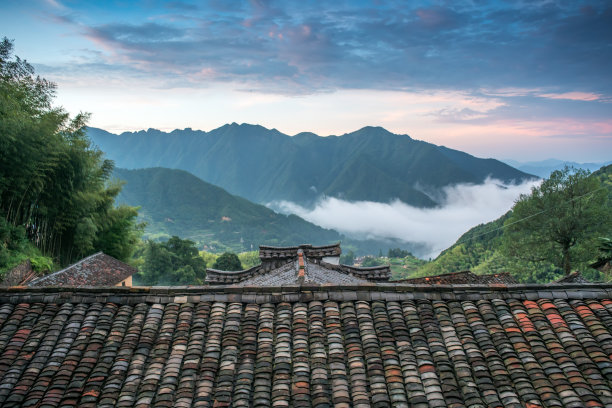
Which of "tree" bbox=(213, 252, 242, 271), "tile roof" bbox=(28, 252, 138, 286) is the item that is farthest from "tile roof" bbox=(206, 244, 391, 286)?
"tree" bbox=(213, 252, 242, 271)

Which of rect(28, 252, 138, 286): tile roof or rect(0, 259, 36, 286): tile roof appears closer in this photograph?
rect(0, 259, 36, 286): tile roof

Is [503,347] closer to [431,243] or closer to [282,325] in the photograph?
[282,325]

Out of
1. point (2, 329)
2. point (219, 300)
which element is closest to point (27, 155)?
point (2, 329)

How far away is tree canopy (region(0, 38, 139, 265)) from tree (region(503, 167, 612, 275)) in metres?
23.7

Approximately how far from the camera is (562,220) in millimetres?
24422

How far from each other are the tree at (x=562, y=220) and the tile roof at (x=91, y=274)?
2244cm

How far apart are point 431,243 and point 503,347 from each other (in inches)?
7870

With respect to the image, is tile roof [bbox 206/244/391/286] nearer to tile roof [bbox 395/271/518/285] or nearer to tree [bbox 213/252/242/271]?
tile roof [bbox 395/271/518/285]

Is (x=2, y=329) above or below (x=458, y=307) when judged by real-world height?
below

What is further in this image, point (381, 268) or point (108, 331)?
point (381, 268)

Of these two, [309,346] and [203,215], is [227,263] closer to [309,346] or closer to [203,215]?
[309,346]

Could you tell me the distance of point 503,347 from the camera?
5.41 m

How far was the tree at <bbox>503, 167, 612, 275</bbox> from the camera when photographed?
2420 centimetres

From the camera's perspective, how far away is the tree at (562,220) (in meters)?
24.2
